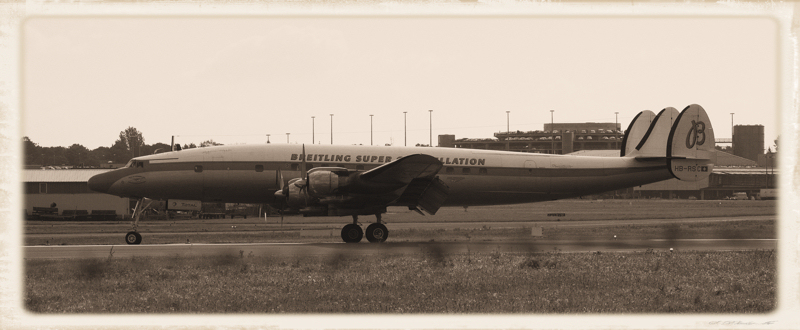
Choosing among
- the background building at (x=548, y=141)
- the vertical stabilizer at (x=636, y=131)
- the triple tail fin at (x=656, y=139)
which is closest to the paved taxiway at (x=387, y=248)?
the triple tail fin at (x=656, y=139)

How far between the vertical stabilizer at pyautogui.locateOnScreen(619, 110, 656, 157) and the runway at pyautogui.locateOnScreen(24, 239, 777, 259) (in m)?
5.90

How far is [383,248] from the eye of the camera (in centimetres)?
2338

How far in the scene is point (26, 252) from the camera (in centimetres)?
2272

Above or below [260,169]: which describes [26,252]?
below

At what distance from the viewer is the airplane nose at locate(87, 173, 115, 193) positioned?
27.1 metres

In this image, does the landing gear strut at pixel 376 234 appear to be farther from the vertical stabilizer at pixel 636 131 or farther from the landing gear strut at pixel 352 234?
the vertical stabilizer at pixel 636 131

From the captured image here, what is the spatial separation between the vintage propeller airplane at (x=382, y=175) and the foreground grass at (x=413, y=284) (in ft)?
15.3

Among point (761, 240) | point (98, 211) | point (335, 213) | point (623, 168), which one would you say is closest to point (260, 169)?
point (335, 213)

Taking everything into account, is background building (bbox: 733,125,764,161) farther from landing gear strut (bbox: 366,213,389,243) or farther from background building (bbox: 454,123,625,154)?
landing gear strut (bbox: 366,213,389,243)

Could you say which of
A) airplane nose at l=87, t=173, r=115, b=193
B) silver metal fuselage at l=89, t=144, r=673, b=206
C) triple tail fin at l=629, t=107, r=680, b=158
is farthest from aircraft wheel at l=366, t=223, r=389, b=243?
triple tail fin at l=629, t=107, r=680, b=158

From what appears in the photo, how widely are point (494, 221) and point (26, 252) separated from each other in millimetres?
33285

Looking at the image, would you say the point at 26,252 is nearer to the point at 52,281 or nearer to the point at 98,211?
the point at 52,281

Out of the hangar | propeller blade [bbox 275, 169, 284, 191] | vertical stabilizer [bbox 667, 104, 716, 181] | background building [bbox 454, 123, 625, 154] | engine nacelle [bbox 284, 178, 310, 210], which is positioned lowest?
the hangar

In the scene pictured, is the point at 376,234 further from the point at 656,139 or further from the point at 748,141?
the point at 748,141
